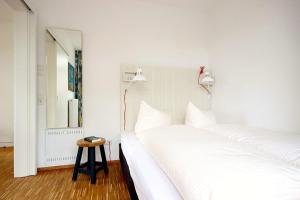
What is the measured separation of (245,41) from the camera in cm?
233

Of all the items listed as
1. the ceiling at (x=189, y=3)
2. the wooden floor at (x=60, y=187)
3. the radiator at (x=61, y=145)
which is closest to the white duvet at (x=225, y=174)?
the wooden floor at (x=60, y=187)

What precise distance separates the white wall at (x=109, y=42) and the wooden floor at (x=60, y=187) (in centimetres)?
35

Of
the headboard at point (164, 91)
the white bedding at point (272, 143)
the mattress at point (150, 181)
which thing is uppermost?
the headboard at point (164, 91)

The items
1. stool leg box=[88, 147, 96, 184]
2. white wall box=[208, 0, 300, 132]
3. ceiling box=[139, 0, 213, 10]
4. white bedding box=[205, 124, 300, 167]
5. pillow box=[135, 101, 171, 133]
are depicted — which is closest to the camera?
white bedding box=[205, 124, 300, 167]

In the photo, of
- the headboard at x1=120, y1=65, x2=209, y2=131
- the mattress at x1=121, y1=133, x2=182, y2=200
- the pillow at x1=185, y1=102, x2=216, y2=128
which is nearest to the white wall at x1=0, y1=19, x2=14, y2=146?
the headboard at x1=120, y1=65, x2=209, y2=131

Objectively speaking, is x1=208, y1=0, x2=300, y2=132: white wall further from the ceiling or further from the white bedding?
the white bedding

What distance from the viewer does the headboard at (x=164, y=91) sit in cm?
269

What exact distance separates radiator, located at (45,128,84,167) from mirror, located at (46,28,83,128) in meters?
0.09

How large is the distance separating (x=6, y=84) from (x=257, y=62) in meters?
4.55

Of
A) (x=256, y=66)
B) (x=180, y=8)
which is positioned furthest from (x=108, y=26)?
(x=256, y=66)

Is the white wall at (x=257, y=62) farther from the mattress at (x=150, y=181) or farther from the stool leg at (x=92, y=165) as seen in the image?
the stool leg at (x=92, y=165)

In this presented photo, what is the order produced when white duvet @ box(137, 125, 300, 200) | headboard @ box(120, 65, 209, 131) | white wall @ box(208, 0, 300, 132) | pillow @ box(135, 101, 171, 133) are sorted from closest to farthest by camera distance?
white duvet @ box(137, 125, 300, 200), white wall @ box(208, 0, 300, 132), pillow @ box(135, 101, 171, 133), headboard @ box(120, 65, 209, 131)

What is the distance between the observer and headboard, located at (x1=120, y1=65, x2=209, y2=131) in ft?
8.81

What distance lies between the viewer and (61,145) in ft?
8.12
